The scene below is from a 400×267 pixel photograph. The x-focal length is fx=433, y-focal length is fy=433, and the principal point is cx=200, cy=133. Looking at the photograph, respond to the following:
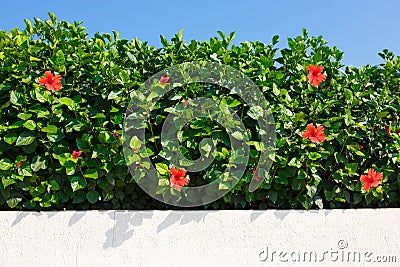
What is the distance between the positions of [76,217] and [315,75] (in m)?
1.66

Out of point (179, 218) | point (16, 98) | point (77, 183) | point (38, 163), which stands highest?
point (16, 98)

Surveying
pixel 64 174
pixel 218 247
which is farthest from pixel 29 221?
pixel 218 247

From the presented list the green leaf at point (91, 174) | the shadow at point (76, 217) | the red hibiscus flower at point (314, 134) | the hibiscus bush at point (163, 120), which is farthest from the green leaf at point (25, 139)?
the red hibiscus flower at point (314, 134)

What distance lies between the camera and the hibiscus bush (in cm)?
248

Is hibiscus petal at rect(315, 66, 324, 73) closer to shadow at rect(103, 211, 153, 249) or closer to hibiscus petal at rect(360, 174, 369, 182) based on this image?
hibiscus petal at rect(360, 174, 369, 182)

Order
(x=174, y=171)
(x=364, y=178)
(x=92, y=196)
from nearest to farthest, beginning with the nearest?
(x=174, y=171) → (x=92, y=196) → (x=364, y=178)

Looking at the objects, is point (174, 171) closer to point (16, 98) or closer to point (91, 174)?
point (91, 174)

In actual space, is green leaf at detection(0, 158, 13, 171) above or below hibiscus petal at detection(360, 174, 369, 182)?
below

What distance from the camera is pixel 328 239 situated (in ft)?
8.43

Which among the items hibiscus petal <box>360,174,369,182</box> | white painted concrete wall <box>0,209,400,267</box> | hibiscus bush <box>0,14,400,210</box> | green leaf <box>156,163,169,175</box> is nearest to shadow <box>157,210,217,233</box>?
white painted concrete wall <box>0,209,400,267</box>

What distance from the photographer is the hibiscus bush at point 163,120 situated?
248cm

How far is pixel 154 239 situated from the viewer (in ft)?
8.05

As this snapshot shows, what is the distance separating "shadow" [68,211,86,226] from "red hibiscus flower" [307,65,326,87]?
5.16ft

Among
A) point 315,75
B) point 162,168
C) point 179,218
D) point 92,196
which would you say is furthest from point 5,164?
point 315,75
